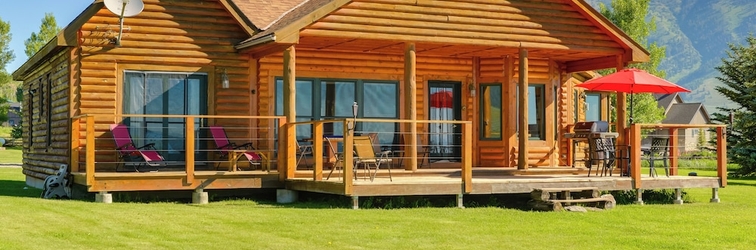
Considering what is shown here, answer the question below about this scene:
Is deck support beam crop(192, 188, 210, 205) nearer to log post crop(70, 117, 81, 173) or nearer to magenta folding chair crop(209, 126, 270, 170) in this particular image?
magenta folding chair crop(209, 126, 270, 170)

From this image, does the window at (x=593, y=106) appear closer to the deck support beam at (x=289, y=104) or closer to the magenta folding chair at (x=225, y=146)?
the magenta folding chair at (x=225, y=146)

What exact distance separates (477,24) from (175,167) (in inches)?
221

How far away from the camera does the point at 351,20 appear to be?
50.7ft

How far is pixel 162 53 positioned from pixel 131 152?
1764 millimetres

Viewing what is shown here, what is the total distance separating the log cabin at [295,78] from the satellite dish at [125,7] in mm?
615

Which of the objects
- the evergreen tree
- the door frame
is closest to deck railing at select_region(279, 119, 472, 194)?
the door frame

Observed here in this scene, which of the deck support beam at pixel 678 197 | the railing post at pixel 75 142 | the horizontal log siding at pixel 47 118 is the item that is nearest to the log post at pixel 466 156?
the deck support beam at pixel 678 197

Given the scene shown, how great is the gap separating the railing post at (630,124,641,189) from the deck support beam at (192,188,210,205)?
21.7 ft

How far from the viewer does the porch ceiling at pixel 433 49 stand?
1628 cm

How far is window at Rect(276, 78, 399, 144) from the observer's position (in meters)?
17.5

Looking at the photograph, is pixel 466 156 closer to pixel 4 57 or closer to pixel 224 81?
pixel 224 81

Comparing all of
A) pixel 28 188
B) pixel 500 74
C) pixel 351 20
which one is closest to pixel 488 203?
pixel 351 20

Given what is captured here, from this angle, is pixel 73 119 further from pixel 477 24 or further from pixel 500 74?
pixel 500 74

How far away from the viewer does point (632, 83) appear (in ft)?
53.1
